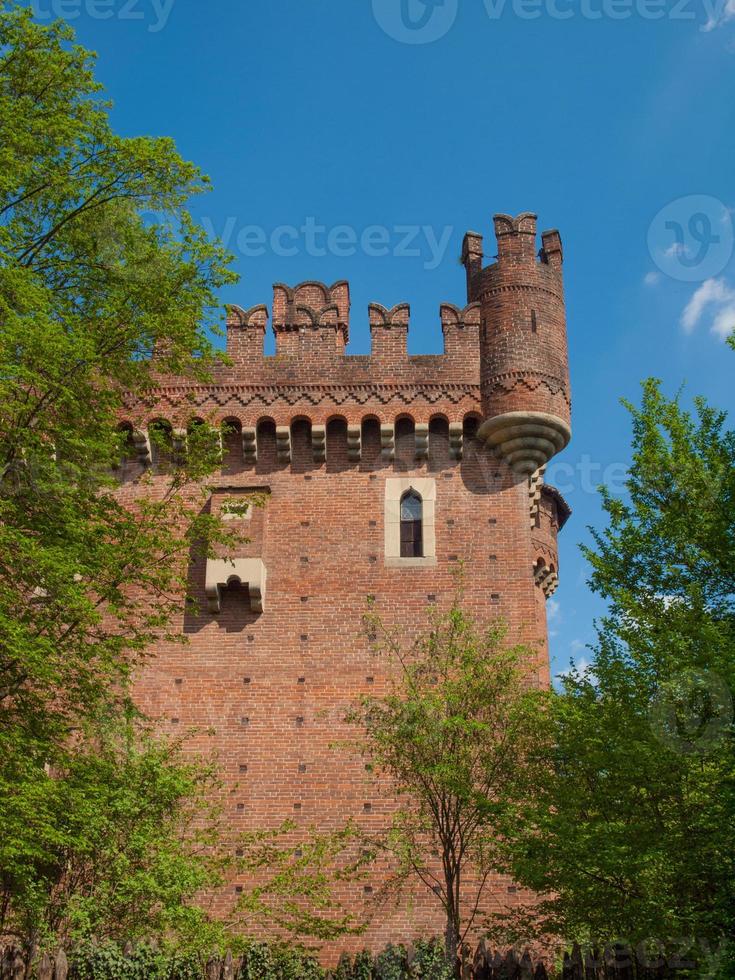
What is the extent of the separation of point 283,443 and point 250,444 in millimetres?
756

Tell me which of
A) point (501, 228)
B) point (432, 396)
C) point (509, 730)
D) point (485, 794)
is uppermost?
point (501, 228)

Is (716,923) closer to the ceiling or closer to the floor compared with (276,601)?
closer to the floor

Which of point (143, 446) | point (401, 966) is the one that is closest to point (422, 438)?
point (143, 446)

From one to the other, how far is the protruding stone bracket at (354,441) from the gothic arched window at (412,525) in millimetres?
1457

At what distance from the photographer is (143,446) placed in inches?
920

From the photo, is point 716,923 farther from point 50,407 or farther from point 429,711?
point 50,407

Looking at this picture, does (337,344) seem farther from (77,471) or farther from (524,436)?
(77,471)

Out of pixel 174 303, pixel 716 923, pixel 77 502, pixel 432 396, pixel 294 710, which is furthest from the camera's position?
pixel 432 396

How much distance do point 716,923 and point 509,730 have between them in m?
4.66

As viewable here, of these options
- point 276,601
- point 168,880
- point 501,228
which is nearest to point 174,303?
point 276,601

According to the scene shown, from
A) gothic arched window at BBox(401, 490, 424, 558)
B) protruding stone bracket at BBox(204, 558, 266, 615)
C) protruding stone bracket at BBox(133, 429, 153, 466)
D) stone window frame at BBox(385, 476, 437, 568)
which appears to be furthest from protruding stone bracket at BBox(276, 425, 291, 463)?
protruding stone bracket at BBox(133, 429, 153, 466)

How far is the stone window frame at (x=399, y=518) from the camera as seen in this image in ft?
72.2

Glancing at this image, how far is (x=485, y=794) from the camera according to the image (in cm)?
1631

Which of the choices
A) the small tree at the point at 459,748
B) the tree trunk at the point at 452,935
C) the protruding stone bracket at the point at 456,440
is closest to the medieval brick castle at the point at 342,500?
the protruding stone bracket at the point at 456,440
